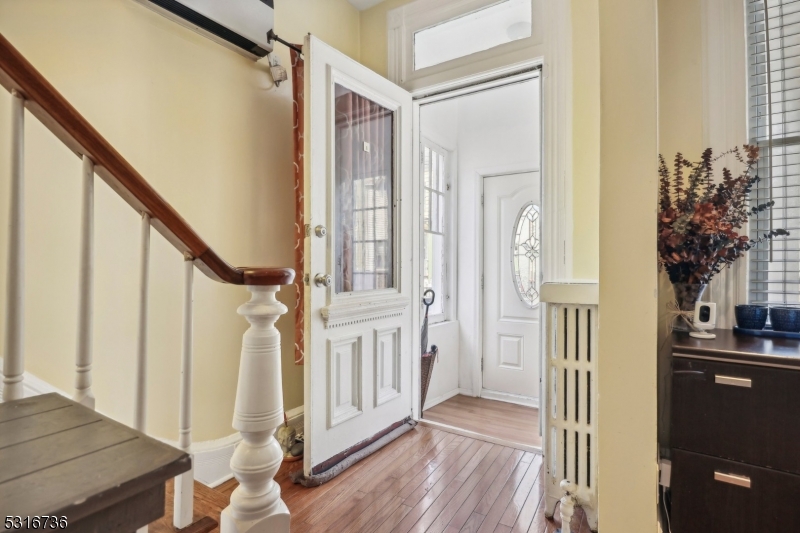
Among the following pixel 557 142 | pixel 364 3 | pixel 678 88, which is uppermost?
pixel 364 3

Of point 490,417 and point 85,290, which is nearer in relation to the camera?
point 85,290

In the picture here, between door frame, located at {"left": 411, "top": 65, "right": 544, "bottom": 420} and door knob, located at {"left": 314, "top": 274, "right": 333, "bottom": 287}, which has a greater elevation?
door frame, located at {"left": 411, "top": 65, "right": 544, "bottom": 420}

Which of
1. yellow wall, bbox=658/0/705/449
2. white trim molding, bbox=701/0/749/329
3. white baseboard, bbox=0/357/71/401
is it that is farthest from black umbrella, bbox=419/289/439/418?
white baseboard, bbox=0/357/71/401

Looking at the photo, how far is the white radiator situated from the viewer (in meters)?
1.61

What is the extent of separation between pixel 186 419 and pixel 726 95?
2.33 metres

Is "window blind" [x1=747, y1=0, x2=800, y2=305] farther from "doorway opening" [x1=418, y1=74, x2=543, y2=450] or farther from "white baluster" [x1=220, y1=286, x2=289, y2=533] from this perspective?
"white baluster" [x1=220, y1=286, x2=289, y2=533]

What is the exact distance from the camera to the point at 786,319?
146 cm

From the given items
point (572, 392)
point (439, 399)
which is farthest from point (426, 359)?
point (572, 392)

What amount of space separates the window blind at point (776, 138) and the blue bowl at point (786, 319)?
0.13 m

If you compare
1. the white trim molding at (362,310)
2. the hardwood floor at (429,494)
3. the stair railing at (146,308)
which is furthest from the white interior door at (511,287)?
the stair railing at (146,308)

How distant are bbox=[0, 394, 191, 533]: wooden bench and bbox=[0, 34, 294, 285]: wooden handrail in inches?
15.2

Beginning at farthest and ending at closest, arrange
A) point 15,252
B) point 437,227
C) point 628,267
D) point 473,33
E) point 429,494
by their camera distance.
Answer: point 437,227, point 473,33, point 429,494, point 628,267, point 15,252

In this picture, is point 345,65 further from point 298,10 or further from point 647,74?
point 647,74

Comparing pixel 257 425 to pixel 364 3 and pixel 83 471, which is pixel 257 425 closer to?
pixel 83 471
